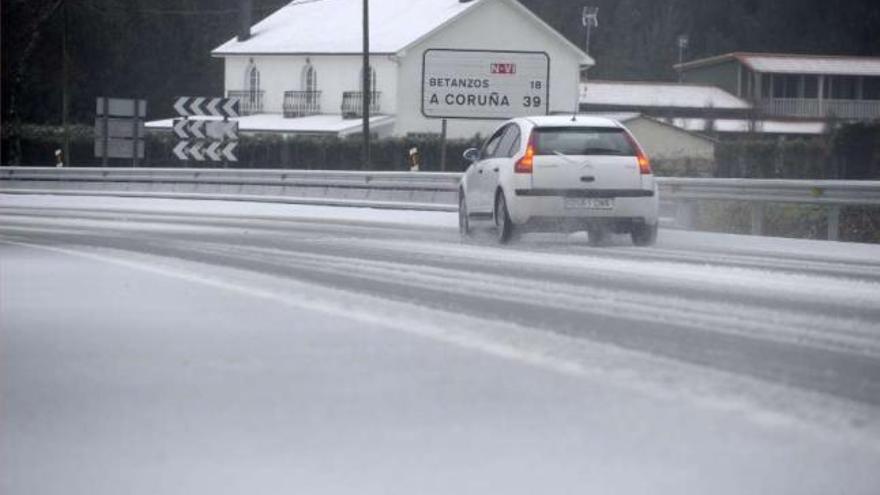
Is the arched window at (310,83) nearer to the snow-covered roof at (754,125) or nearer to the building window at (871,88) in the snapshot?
the snow-covered roof at (754,125)

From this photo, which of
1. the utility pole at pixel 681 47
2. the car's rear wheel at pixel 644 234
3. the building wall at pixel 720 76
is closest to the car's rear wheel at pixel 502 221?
the car's rear wheel at pixel 644 234

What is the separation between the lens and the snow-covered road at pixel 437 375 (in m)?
7.13

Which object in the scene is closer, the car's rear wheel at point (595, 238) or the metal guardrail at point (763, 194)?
the car's rear wheel at point (595, 238)

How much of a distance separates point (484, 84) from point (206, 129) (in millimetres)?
7115

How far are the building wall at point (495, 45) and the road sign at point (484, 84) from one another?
36809 millimetres

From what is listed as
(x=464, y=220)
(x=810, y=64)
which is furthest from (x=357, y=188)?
(x=810, y=64)

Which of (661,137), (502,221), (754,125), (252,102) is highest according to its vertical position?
(252,102)

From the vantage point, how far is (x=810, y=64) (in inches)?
3844

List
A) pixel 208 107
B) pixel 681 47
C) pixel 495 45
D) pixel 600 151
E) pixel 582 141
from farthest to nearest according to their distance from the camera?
1. pixel 681 47
2. pixel 495 45
3. pixel 208 107
4. pixel 582 141
5. pixel 600 151

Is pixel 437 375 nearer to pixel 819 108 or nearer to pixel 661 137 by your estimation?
pixel 661 137

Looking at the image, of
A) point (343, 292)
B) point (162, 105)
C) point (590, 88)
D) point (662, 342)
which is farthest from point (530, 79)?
point (162, 105)

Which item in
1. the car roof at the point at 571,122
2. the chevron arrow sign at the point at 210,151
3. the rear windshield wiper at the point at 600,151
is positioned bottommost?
the chevron arrow sign at the point at 210,151

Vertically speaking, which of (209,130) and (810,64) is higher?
(810,64)

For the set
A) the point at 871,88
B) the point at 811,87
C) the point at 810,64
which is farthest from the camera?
the point at 871,88
